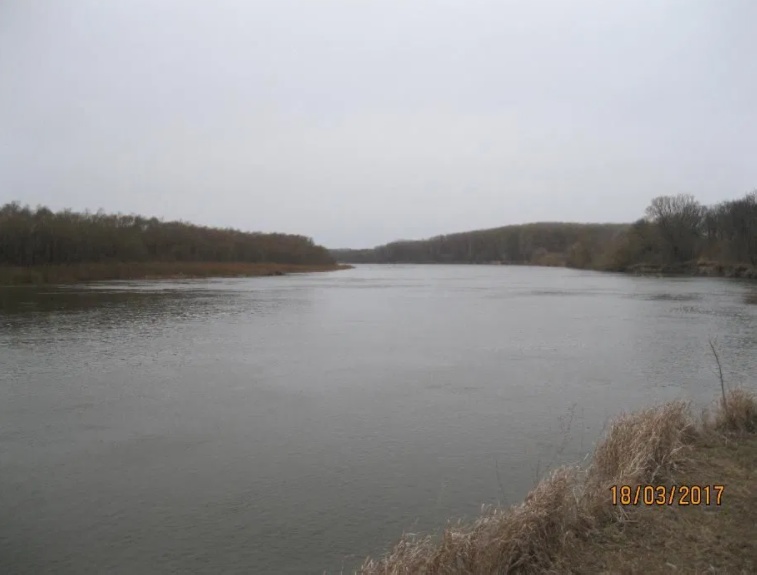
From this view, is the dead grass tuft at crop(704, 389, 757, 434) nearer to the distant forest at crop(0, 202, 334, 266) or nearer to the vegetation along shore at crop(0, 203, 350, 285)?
the vegetation along shore at crop(0, 203, 350, 285)

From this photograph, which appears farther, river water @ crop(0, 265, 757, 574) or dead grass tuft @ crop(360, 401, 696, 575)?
river water @ crop(0, 265, 757, 574)

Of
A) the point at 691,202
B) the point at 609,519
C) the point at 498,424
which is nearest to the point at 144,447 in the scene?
the point at 498,424

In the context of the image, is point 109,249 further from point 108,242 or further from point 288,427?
point 288,427

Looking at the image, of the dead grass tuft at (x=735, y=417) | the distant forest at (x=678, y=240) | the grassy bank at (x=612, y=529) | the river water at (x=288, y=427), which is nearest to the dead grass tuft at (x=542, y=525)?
the grassy bank at (x=612, y=529)

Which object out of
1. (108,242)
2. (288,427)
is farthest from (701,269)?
(288,427)

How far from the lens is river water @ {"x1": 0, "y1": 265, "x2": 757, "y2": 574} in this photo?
466cm

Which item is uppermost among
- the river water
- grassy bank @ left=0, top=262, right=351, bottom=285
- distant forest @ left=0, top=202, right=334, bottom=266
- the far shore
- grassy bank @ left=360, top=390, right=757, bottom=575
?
distant forest @ left=0, top=202, right=334, bottom=266

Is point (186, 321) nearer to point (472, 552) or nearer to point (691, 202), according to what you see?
point (472, 552)

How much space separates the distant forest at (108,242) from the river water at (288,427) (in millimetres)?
30055

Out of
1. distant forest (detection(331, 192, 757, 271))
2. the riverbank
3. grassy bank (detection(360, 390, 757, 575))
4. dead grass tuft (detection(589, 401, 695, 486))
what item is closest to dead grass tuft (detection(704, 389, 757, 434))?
dead grass tuft (detection(589, 401, 695, 486))

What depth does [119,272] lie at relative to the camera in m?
48.7

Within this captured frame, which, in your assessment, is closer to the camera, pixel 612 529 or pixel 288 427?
pixel 612 529

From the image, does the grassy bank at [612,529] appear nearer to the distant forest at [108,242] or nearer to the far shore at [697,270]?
the distant forest at [108,242]

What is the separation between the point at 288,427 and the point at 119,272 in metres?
46.8
